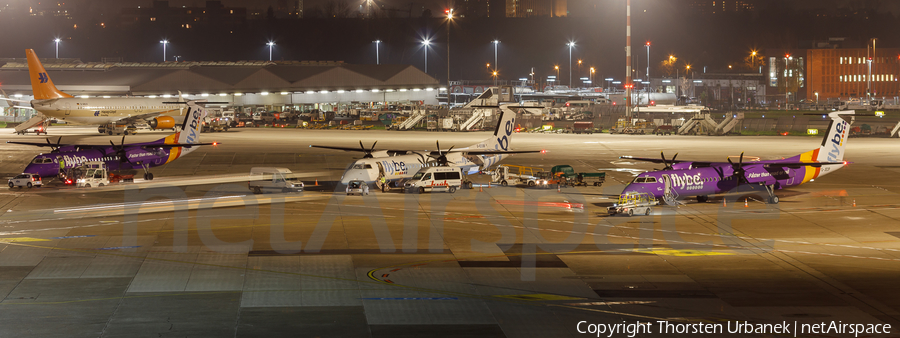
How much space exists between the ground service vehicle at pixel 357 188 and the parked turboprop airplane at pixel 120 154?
16308 mm

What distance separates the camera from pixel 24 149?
9538 centimetres

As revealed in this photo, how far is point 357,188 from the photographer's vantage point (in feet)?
182

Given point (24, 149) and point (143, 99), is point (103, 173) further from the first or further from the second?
point (143, 99)

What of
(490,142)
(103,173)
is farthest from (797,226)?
(103,173)

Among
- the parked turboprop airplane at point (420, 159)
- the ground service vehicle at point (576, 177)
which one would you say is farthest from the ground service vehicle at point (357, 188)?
the ground service vehicle at point (576, 177)

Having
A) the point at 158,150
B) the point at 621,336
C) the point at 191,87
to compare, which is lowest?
the point at 621,336

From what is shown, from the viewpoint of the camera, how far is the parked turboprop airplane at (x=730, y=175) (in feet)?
159

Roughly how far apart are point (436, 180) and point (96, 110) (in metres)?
88.3

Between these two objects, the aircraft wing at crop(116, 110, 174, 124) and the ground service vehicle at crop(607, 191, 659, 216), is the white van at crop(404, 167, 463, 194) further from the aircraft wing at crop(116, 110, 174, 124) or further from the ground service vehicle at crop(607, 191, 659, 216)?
the aircraft wing at crop(116, 110, 174, 124)

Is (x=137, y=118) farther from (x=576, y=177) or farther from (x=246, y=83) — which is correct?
(x=576, y=177)

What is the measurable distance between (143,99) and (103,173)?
7320cm

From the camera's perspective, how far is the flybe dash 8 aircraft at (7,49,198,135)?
391ft

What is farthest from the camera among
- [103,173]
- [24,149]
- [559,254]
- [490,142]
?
[24,149]

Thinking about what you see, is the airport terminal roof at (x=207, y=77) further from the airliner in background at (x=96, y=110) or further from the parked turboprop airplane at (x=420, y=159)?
the parked turboprop airplane at (x=420, y=159)
